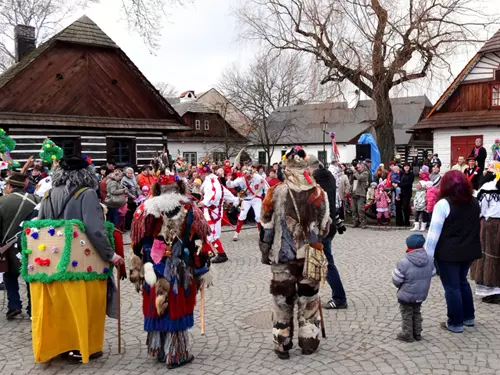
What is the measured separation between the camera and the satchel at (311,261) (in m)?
4.67

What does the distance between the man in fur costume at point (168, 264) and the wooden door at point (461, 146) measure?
2323 centimetres

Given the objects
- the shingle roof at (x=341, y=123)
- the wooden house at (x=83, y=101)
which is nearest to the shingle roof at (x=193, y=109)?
the shingle roof at (x=341, y=123)

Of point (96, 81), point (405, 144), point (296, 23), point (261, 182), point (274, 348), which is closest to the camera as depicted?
point (274, 348)

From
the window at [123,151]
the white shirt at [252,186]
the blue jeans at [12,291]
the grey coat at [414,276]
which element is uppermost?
the window at [123,151]

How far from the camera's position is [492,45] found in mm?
23047

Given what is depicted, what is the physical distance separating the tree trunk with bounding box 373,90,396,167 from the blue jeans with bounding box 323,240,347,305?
51.5 ft

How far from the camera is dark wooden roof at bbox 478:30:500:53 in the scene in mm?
22875

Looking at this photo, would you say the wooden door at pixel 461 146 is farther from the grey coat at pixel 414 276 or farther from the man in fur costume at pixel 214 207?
the grey coat at pixel 414 276

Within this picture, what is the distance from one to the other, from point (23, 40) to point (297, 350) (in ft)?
72.3

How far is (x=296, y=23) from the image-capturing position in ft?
76.3

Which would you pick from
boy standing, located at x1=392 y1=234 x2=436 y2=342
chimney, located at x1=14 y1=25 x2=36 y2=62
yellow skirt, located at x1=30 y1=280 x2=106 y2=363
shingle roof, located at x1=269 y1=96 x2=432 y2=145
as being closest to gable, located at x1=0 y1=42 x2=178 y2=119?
chimney, located at x1=14 y1=25 x2=36 y2=62

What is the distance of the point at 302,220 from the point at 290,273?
54 cm

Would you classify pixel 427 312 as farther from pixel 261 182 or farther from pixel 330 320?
pixel 261 182

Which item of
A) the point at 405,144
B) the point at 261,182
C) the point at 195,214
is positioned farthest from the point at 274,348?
the point at 405,144
